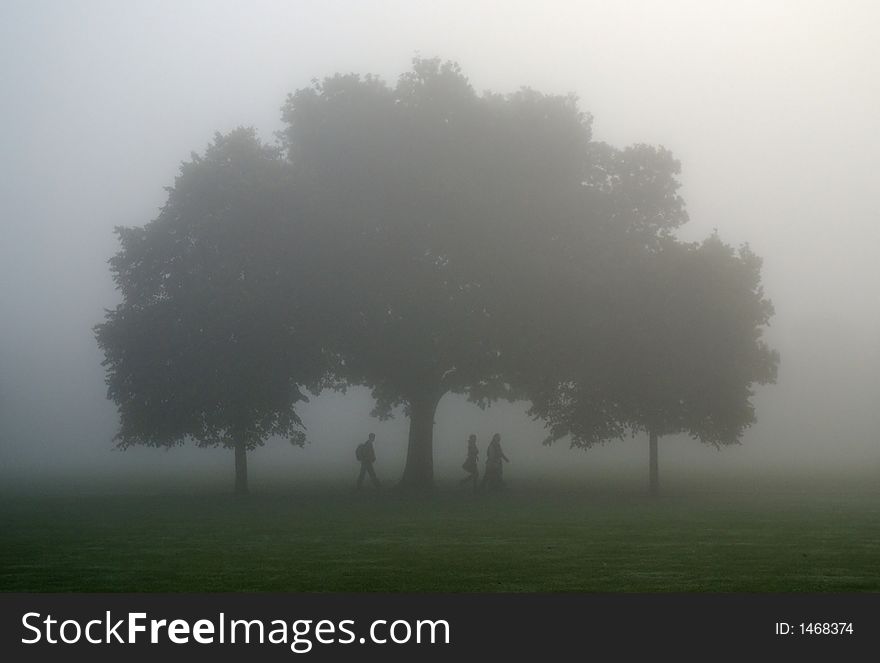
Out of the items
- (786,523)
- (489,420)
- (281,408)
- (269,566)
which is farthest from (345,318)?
(489,420)

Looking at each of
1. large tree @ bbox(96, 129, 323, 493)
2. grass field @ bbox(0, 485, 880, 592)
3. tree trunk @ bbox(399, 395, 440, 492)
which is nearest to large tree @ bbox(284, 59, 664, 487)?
tree trunk @ bbox(399, 395, 440, 492)

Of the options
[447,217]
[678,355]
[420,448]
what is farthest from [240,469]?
[678,355]

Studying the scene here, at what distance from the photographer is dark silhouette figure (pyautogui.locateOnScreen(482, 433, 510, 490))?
49781mm

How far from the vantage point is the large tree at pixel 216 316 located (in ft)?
158

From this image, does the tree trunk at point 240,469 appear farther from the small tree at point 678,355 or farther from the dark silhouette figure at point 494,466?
the small tree at point 678,355

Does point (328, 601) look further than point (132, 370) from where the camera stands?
No

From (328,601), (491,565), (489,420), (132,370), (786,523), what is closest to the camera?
(328,601)

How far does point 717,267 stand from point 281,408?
15.8 metres

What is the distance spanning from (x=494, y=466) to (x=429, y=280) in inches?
277

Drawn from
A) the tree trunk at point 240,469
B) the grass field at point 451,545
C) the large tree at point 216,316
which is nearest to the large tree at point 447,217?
the large tree at point 216,316

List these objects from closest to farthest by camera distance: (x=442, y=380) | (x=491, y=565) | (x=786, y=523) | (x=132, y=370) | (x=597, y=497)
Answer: (x=491, y=565)
(x=786, y=523)
(x=597, y=497)
(x=132, y=370)
(x=442, y=380)

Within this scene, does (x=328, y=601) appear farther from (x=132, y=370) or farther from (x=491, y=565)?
(x=132, y=370)

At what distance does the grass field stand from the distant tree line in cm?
589

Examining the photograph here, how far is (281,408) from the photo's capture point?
1925 inches
